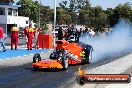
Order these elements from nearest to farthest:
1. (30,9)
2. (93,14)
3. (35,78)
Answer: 1. (35,78)
2. (30,9)
3. (93,14)

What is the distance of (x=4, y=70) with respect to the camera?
18031 mm

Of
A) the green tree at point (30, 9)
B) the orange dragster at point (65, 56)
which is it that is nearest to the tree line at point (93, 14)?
the green tree at point (30, 9)

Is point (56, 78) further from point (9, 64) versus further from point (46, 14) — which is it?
point (46, 14)

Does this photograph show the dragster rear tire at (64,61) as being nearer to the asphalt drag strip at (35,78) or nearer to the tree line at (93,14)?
the asphalt drag strip at (35,78)

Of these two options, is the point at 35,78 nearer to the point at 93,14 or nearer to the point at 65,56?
the point at 65,56

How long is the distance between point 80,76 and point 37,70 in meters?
9.02

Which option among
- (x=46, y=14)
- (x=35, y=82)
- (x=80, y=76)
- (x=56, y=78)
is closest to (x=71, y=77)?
(x=56, y=78)

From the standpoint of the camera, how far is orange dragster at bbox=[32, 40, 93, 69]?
17.4 m

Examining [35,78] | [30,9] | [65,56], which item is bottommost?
[35,78]

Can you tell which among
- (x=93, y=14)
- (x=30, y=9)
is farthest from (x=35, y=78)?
(x=93, y=14)

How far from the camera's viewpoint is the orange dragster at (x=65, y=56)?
17.4 meters

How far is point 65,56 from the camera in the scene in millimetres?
18047

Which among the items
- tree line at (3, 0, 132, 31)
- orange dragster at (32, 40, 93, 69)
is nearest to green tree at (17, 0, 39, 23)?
tree line at (3, 0, 132, 31)

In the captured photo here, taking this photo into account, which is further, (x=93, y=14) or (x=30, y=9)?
(x=93, y=14)
